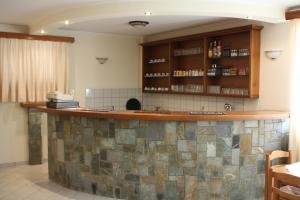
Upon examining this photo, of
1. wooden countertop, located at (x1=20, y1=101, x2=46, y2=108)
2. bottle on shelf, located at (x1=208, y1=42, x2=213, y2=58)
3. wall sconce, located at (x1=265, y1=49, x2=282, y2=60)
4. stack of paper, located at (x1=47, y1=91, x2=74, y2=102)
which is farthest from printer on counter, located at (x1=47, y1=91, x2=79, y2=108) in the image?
wall sconce, located at (x1=265, y1=49, x2=282, y2=60)

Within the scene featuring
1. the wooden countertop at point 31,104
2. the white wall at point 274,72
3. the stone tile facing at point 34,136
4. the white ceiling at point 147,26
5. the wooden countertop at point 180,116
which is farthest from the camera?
the stone tile facing at point 34,136

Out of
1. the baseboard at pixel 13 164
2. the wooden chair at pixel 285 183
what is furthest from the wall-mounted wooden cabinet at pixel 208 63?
the baseboard at pixel 13 164

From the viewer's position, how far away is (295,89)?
407cm

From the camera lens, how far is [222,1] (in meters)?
3.76

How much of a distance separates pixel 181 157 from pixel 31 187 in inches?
86.5

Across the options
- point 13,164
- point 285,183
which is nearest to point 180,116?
point 285,183

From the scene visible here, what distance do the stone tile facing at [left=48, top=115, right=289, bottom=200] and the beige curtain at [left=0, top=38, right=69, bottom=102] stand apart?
1.89m

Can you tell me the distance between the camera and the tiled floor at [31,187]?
4031mm

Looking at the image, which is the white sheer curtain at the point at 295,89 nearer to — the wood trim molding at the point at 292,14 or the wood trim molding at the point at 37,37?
the wood trim molding at the point at 292,14

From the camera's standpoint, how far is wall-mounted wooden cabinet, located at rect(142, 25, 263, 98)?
4.53 metres

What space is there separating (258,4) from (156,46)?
2843mm

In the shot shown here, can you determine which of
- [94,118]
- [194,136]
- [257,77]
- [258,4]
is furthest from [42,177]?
[258,4]

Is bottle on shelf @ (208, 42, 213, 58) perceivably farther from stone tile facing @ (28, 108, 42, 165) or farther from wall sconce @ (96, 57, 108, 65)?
stone tile facing @ (28, 108, 42, 165)

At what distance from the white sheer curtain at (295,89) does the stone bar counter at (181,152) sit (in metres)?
0.14
